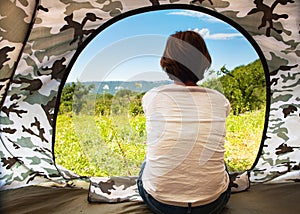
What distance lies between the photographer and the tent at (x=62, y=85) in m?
1.43

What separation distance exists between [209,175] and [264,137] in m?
0.71

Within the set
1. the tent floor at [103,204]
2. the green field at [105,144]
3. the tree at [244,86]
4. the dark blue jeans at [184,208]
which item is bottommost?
the tent floor at [103,204]

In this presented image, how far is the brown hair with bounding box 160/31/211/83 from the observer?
1.23 meters

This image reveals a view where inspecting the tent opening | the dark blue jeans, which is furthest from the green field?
the dark blue jeans

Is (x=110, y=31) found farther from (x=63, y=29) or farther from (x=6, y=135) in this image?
(x=6, y=135)

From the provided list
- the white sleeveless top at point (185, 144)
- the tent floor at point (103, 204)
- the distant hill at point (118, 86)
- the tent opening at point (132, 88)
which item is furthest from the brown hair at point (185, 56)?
the tent floor at point (103, 204)

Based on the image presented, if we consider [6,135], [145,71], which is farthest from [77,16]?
[6,135]

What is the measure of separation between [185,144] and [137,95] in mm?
615

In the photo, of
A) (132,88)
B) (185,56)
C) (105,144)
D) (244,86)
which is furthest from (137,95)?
(244,86)

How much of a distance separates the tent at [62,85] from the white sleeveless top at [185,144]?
29 centimetres

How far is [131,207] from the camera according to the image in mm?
1445

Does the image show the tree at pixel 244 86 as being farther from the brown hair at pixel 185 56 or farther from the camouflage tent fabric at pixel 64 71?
the brown hair at pixel 185 56

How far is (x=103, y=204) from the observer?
1.49 metres

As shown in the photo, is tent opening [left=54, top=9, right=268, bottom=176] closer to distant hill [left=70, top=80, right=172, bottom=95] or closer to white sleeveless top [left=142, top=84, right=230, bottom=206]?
distant hill [left=70, top=80, right=172, bottom=95]
